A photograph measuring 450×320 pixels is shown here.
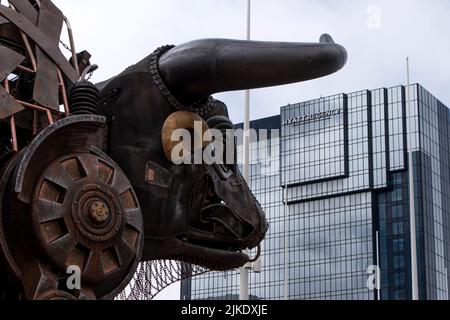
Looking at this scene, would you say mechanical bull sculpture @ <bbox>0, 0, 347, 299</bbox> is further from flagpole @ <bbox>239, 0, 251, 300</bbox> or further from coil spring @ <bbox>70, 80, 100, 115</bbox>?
flagpole @ <bbox>239, 0, 251, 300</bbox>

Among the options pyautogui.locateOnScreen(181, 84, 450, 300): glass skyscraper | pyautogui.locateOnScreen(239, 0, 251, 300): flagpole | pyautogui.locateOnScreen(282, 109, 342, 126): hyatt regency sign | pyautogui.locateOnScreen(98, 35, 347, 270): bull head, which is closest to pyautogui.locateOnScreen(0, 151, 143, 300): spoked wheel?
pyautogui.locateOnScreen(98, 35, 347, 270): bull head

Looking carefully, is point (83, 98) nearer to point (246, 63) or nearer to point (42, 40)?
point (42, 40)

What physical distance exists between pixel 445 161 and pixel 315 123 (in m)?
14.5

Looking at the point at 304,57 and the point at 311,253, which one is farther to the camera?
the point at 311,253

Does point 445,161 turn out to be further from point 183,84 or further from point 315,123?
point 183,84

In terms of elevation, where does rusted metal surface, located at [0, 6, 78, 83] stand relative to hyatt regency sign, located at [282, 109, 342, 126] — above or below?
below

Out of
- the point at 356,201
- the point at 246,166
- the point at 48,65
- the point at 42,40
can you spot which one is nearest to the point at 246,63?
the point at 48,65

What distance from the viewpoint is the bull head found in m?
14.1

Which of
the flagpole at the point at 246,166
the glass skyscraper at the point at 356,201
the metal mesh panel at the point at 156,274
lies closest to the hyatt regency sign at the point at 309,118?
the glass skyscraper at the point at 356,201

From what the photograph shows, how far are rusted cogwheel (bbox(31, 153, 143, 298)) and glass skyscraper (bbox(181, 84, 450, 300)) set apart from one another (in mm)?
94366

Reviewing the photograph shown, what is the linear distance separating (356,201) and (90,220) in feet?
325

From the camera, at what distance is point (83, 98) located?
13797mm

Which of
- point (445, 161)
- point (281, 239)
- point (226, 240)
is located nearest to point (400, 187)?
point (445, 161)

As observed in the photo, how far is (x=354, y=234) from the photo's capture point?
11038 cm
